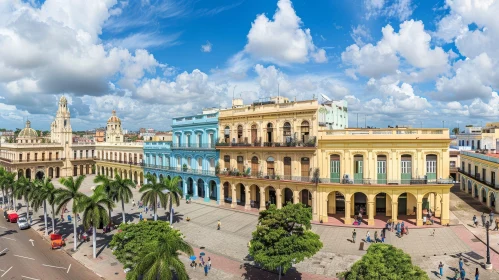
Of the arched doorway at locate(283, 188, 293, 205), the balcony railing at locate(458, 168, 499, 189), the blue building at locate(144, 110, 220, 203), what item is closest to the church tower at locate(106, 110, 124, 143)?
the blue building at locate(144, 110, 220, 203)

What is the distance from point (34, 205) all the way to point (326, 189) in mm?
29184

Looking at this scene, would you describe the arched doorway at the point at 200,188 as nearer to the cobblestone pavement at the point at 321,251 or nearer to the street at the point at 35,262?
the cobblestone pavement at the point at 321,251

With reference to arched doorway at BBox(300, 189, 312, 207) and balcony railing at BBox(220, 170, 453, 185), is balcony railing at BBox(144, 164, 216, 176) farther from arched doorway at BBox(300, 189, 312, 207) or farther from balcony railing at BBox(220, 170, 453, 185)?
arched doorway at BBox(300, 189, 312, 207)

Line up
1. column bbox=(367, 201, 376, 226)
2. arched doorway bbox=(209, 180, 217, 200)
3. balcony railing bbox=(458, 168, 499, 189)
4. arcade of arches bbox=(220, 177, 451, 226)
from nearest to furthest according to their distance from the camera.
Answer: arcade of arches bbox=(220, 177, 451, 226) < column bbox=(367, 201, 376, 226) < balcony railing bbox=(458, 168, 499, 189) < arched doorway bbox=(209, 180, 217, 200)

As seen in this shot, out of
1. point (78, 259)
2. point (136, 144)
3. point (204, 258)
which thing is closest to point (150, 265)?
point (204, 258)

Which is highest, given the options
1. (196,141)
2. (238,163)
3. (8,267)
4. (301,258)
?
(196,141)

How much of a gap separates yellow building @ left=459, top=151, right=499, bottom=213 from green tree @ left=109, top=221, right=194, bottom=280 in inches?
1402

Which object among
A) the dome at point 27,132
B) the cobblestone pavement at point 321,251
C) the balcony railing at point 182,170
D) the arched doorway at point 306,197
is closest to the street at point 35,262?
the cobblestone pavement at point 321,251

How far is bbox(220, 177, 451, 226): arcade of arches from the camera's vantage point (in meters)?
29.6

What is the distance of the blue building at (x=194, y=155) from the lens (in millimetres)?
41406

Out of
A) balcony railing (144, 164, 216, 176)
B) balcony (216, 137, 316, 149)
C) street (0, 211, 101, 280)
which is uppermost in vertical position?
balcony (216, 137, 316, 149)

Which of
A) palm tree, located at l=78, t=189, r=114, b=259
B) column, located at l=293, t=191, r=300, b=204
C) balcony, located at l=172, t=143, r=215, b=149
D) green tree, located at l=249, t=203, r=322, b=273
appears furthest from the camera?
balcony, located at l=172, t=143, r=215, b=149

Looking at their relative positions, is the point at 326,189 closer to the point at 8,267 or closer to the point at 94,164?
the point at 8,267

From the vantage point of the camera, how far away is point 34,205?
99.8 feet
